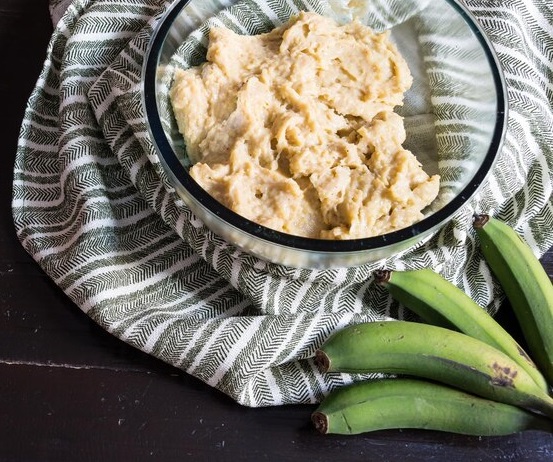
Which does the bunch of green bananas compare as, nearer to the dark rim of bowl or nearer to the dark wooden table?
the dark wooden table

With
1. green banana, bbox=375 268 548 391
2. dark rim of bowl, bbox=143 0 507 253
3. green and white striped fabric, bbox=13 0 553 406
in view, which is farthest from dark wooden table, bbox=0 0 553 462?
dark rim of bowl, bbox=143 0 507 253

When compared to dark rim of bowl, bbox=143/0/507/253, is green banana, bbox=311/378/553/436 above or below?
below

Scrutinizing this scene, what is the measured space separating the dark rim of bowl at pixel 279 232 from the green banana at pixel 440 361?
0.61 ft

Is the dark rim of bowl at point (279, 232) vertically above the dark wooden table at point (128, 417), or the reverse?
the dark rim of bowl at point (279, 232)

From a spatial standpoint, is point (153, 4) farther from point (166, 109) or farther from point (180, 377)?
point (180, 377)

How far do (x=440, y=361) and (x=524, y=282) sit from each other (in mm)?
231

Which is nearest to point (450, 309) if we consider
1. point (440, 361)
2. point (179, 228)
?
point (440, 361)

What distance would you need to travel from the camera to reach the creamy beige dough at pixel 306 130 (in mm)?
1283

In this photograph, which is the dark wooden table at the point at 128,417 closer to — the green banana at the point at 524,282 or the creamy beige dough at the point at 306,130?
the green banana at the point at 524,282

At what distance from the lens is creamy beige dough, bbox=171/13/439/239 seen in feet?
4.21

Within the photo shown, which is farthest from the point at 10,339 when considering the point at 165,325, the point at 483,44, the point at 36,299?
the point at 483,44

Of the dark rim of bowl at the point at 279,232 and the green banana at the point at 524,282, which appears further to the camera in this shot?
the green banana at the point at 524,282

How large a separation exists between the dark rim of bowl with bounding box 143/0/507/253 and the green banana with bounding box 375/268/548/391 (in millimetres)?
161

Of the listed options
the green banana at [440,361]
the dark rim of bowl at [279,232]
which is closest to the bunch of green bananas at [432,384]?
the green banana at [440,361]
